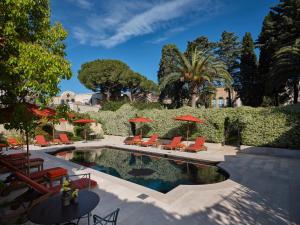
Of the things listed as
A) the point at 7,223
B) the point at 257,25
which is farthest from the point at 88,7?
the point at 257,25

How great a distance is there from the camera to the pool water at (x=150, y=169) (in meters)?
9.93

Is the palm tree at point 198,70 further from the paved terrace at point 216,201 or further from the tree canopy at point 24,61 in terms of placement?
the tree canopy at point 24,61

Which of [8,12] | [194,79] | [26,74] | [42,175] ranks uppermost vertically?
[194,79]

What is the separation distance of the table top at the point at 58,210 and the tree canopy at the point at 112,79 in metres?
41.9

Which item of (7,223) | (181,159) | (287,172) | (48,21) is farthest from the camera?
(181,159)

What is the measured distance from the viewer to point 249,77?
108 ft

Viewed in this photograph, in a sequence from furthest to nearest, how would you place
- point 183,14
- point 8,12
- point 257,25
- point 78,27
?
point 257,25, point 183,14, point 78,27, point 8,12

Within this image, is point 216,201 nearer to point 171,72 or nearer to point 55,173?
point 55,173

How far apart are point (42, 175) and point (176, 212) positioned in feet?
17.2

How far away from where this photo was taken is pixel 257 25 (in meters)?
33.5

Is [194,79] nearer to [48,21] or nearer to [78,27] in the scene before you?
[78,27]

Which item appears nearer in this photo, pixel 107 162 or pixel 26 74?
pixel 26 74

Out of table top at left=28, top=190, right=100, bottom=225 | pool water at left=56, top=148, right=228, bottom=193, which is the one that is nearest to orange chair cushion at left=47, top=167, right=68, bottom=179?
table top at left=28, top=190, right=100, bottom=225

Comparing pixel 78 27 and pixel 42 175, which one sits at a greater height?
pixel 78 27
